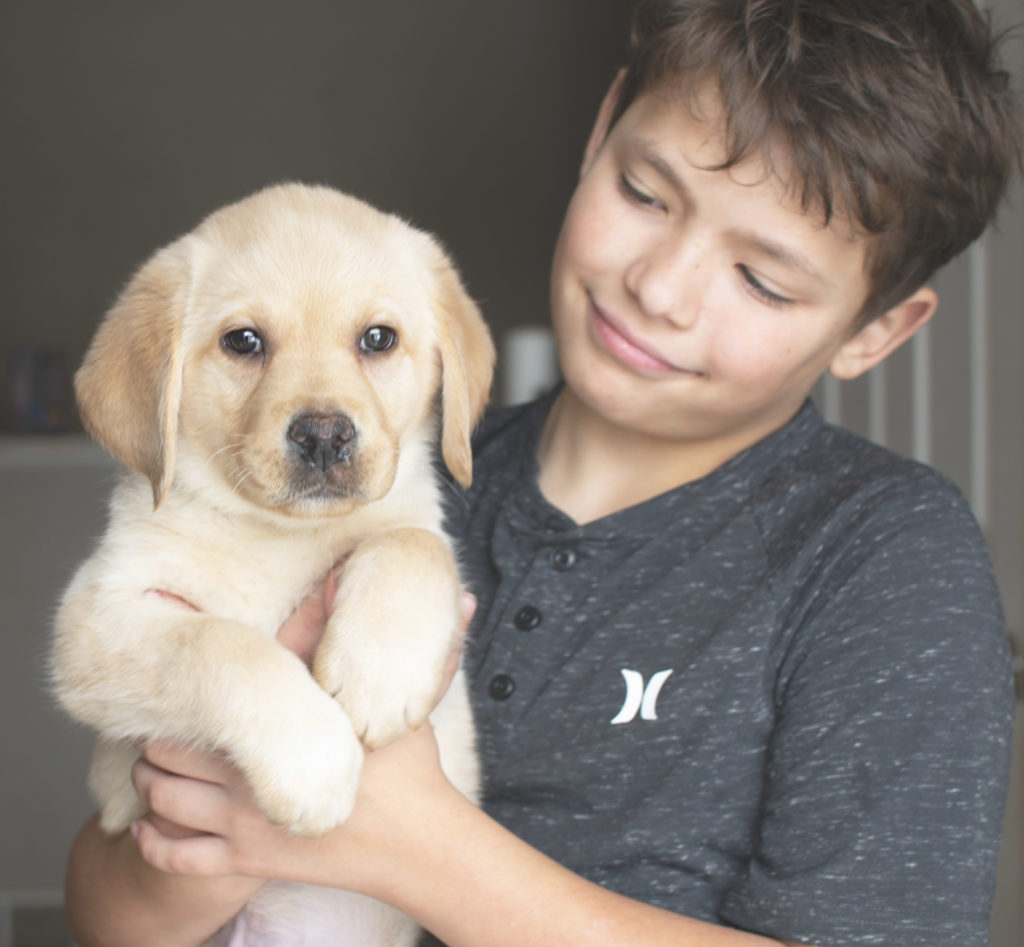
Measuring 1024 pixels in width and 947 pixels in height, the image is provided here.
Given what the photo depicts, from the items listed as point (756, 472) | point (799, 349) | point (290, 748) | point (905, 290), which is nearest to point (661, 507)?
point (756, 472)

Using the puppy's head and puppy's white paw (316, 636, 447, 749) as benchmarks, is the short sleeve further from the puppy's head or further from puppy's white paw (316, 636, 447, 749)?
the puppy's head

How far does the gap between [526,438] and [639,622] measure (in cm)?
56

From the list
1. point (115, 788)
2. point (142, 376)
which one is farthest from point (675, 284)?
point (115, 788)

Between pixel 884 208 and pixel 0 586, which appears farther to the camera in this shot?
pixel 0 586

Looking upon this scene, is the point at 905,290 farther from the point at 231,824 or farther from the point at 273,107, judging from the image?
the point at 273,107

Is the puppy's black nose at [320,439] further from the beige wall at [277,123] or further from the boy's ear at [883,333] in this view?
the beige wall at [277,123]

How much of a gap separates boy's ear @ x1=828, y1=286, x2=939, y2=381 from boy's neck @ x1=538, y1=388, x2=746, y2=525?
0.78 ft

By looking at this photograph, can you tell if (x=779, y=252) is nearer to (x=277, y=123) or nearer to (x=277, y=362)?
(x=277, y=362)

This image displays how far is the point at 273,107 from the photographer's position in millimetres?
7488

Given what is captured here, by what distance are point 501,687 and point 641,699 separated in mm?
223

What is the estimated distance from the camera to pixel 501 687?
1.71 m

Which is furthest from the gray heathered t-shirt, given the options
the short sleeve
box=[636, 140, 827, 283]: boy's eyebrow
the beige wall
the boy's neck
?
the beige wall

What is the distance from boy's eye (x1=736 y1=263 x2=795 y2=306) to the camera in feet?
5.50

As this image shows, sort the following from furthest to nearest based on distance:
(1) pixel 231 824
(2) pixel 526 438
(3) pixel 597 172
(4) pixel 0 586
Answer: (4) pixel 0 586
(2) pixel 526 438
(3) pixel 597 172
(1) pixel 231 824
